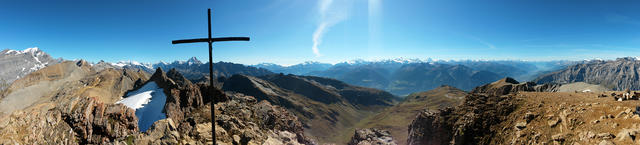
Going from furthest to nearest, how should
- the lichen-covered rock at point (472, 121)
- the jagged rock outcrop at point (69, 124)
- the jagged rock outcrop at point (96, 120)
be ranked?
the lichen-covered rock at point (472, 121) → the jagged rock outcrop at point (96, 120) → the jagged rock outcrop at point (69, 124)

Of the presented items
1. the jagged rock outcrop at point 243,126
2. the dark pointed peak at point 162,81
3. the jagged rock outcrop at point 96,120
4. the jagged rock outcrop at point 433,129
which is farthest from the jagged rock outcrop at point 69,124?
the jagged rock outcrop at point 433,129

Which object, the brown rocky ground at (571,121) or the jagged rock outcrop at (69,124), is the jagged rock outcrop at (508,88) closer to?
the brown rocky ground at (571,121)

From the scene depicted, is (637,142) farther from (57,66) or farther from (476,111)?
(57,66)

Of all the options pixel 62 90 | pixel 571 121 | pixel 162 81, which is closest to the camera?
pixel 571 121

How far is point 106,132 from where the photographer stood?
33219mm

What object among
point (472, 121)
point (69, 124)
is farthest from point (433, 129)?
point (69, 124)

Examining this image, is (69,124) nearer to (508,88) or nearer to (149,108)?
(149,108)

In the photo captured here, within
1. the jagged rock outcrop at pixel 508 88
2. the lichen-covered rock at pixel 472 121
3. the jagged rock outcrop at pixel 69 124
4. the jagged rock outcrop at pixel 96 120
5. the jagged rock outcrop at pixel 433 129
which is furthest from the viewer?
the jagged rock outcrop at pixel 508 88

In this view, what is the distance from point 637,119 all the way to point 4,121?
201 feet

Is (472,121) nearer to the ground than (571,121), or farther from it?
nearer to the ground

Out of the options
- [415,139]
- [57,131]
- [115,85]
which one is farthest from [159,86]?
[415,139]

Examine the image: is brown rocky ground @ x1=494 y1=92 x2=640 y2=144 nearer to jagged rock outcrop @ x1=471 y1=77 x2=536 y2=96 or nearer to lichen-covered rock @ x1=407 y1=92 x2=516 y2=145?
lichen-covered rock @ x1=407 y1=92 x2=516 y2=145

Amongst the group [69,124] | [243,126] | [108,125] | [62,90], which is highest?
[69,124]

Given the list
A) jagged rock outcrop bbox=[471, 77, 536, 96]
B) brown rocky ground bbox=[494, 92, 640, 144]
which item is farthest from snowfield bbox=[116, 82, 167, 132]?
jagged rock outcrop bbox=[471, 77, 536, 96]
